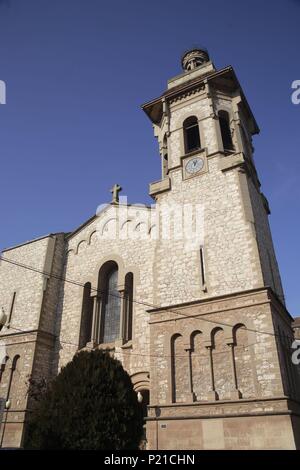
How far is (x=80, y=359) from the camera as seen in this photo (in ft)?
38.4

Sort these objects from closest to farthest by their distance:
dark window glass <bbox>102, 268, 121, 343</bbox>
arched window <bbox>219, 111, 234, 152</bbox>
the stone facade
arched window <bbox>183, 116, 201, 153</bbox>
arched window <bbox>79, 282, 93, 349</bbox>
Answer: the stone facade → dark window glass <bbox>102, 268, 121, 343</bbox> → arched window <bbox>79, 282, 93, 349</bbox> → arched window <bbox>219, 111, 234, 152</bbox> → arched window <bbox>183, 116, 201, 153</bbox>

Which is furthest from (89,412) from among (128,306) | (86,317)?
(86,317)

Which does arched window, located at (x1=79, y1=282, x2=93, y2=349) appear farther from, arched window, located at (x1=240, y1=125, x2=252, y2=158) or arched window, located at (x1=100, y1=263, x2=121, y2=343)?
arched window, located at (x1=240, y1=125, x2=252, y2=158)

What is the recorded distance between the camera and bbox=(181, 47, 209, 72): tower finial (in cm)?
2556

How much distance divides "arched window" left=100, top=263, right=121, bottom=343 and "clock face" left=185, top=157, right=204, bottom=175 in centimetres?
663

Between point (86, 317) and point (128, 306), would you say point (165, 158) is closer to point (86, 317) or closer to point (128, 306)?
point (128, 306)

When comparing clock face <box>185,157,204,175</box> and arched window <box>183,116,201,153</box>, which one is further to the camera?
arched window <box>183,116,201,153</box>

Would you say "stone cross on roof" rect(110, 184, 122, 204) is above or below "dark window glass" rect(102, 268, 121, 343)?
above

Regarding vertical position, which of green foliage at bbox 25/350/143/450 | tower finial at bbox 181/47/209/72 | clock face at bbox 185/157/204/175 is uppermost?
tower finial at bbox 181/47/209/72

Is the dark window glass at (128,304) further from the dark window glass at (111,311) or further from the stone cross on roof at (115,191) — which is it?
the stone cross on roof at (115,191)

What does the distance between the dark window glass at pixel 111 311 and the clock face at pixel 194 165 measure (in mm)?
6876

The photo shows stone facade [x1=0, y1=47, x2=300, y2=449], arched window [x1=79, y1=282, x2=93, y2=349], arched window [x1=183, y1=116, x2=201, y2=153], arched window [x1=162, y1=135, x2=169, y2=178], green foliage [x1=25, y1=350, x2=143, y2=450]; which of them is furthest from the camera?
arched window [x1=162, y1=135, x2=169, y2=178]

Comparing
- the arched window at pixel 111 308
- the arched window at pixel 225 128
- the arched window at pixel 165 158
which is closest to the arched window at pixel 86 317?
the arched window at pixel 111 308

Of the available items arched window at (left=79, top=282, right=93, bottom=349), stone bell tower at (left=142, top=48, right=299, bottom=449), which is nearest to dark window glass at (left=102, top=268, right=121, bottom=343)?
arched window at (left=79, top=282, right=93, bottom=349)
